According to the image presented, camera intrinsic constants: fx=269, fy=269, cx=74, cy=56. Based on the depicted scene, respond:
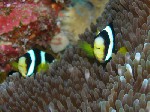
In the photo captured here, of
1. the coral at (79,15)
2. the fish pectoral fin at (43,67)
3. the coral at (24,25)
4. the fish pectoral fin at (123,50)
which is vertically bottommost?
the fish pectoral fin at (43,67)

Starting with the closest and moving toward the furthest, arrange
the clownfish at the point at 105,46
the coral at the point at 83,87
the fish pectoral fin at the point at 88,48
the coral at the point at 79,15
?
the coral at the point at 83,87
the clownfish at the point at 105,46
the fish pectoral fin at the point at 88,48
the coral at the point at 79,15

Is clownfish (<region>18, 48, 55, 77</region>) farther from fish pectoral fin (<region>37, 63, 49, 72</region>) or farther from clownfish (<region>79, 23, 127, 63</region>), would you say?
clownfish (<region>79, 23, 127, 63</region>)

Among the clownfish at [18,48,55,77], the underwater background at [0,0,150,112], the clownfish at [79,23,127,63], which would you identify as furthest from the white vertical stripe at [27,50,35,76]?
the clownfish at [79,23,127,63]

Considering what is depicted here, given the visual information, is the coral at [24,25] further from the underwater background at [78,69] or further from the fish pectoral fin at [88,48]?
the fish pectoral fin at [88,48]

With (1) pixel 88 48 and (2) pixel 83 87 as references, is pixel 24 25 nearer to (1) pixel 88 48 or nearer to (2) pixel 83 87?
(1) pixel 88 48

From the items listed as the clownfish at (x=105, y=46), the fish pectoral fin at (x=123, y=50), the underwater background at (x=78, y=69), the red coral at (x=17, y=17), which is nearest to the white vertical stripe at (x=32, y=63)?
the underwater background at (x=78, y=69)

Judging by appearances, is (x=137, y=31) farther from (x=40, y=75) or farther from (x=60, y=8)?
(x=60, y=8)

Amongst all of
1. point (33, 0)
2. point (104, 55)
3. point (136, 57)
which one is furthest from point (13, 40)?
point (136, 57)
